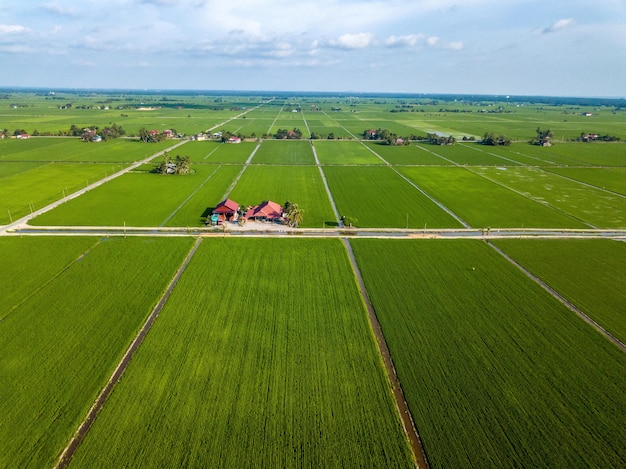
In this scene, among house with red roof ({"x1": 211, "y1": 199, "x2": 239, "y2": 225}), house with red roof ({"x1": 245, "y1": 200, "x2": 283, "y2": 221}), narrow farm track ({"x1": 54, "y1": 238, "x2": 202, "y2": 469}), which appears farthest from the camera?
house with red roof ({"x1": 211, "y1": 199, "x2": 239, "y2": 225})

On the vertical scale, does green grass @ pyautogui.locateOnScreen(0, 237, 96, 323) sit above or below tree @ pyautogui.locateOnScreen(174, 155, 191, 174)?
below

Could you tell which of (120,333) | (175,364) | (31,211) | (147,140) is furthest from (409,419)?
(147,140)

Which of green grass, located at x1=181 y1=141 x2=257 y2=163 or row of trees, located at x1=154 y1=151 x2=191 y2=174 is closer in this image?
row of trees, located at x1=154 y1=151 x2=191 y2=174

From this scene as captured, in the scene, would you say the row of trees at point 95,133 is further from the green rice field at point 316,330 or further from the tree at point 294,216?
the tree at point 294,216

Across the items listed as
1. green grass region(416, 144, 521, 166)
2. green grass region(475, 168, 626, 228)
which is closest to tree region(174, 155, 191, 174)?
green grass region(475, 168, 626, 228)

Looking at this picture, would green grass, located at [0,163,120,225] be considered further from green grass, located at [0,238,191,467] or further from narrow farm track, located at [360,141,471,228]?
narrow farm track, located at [360,141,471,228]

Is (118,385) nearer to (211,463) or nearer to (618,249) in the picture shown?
(211,463)

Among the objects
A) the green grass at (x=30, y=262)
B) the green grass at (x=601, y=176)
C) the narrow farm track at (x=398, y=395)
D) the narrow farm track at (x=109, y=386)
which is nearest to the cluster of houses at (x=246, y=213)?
the green grass at (x=30, y=262)
